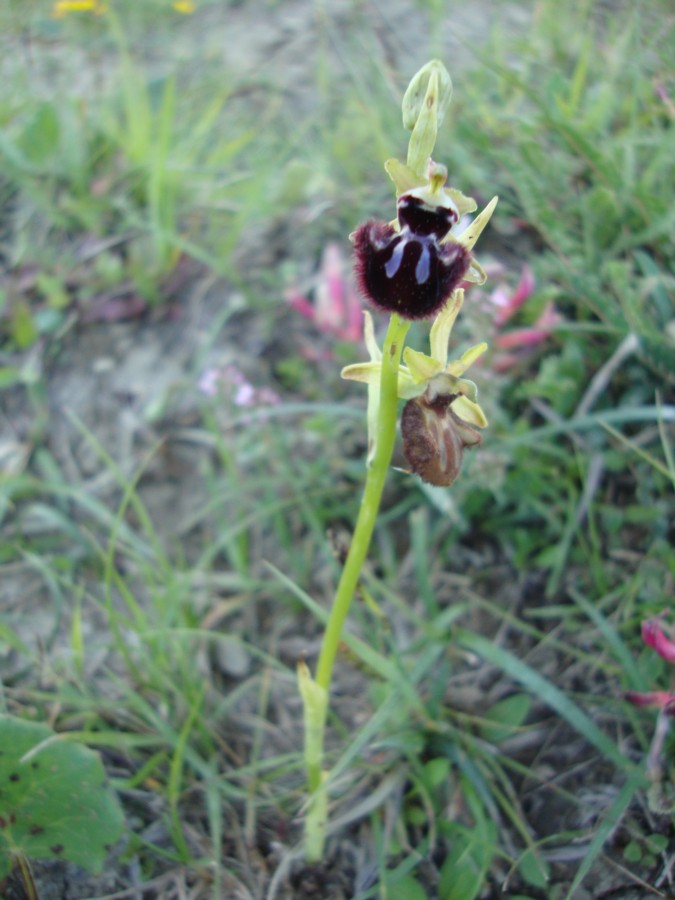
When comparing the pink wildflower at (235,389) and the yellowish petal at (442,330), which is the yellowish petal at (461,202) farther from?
the pink wildflower at (235,389)

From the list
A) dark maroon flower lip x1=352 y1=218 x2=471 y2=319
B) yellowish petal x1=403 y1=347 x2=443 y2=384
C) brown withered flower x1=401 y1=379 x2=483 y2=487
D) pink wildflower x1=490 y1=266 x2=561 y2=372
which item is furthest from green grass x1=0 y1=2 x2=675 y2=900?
dark maroon flower lip x1=352 y1=218 x2=471 y2=319

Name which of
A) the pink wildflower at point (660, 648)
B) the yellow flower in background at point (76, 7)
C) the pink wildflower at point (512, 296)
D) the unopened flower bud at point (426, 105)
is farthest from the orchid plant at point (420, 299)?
the yellow flower in background at point (76, 7)

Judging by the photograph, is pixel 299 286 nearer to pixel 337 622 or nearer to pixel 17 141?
pixel 17 141

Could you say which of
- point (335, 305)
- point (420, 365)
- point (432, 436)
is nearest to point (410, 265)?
point (420, 365)

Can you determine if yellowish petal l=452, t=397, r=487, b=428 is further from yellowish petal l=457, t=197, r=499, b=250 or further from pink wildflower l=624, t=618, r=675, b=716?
pink wildflower l=624, t=618, r=675, b=716

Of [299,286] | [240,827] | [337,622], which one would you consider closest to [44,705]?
[240,827]

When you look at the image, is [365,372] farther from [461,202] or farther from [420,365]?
[461,202]
